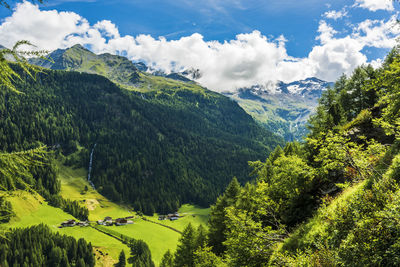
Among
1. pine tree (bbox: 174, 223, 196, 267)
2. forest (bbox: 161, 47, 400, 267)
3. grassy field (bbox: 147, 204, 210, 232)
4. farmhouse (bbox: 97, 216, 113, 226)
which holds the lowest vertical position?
grassy field (bbox: 147, 204, 210, 232)

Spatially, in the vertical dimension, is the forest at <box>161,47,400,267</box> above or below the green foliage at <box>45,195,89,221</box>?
above

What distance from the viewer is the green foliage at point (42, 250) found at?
91.4 metres

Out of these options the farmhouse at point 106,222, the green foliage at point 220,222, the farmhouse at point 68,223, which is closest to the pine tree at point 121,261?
the farmhouse at point 106,222

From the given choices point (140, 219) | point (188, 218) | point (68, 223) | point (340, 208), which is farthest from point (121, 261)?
point (340, 208)

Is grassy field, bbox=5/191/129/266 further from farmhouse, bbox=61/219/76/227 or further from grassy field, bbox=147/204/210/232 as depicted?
grassy field, bbox=147/204/210/232

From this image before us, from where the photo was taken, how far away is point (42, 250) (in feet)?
316

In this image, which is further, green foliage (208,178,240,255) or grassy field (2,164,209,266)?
grassy field (2,164,209,266)

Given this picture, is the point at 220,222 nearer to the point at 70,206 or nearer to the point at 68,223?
the point at 68,223

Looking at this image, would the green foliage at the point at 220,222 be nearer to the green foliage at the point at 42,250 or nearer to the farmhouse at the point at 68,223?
the green foliage at the point at 42,250

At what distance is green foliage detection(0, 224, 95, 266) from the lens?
91.4 metres

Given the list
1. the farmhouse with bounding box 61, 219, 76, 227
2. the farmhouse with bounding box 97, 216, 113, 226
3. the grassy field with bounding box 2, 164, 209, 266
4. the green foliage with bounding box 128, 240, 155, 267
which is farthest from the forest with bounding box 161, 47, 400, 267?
the farmhouse with bounding box 97, 216, 113, 226

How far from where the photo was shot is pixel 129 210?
179 metres

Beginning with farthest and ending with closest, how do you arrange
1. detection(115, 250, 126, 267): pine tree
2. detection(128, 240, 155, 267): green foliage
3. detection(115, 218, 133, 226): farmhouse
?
detection(115, 218, 133, 226): farmhouse, detection(115, 250, 126, 267): pine tree, detection(128, 240, 155, 267): green foliage

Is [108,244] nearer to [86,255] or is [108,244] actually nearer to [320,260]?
[86,255]
